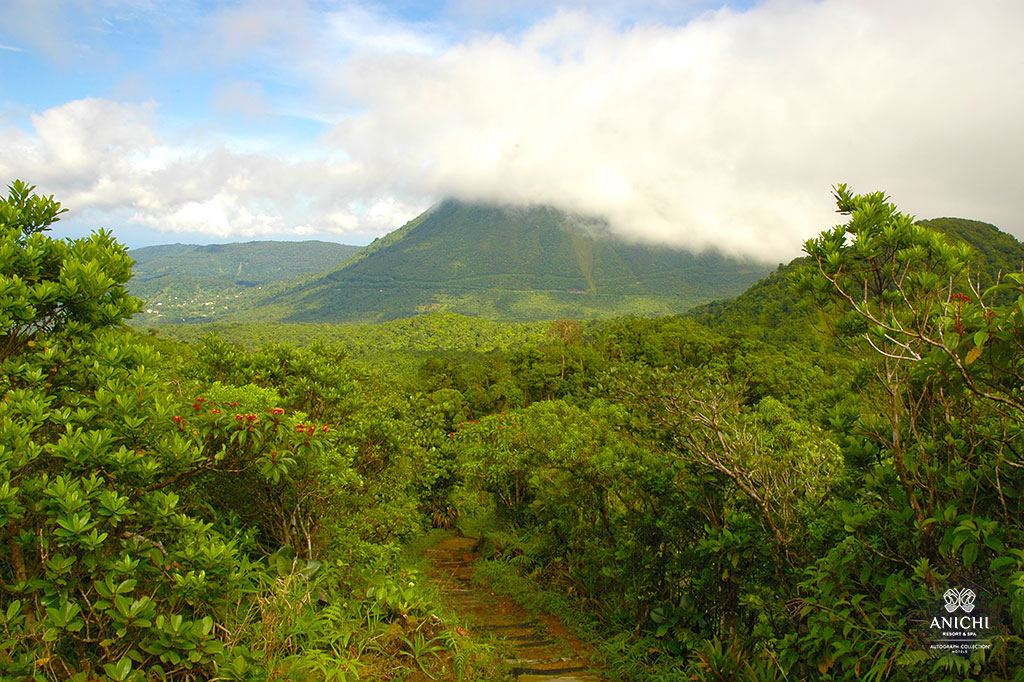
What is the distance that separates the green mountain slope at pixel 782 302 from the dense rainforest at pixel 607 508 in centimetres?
3546

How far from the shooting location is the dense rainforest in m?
2.68

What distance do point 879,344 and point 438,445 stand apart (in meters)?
10.9

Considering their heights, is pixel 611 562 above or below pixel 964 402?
below

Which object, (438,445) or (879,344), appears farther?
(438,445)

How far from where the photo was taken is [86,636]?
2.94 m

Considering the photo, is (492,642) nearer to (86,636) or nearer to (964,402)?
(86,636)

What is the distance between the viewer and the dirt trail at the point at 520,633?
4910mm

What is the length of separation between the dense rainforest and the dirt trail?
0.33m

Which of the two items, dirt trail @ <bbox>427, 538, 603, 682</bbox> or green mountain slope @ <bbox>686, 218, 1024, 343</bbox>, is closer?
dirt trail @ <bbox>427, 538, 603, 682</bbox>

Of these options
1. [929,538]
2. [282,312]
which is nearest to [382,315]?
[282,312]
